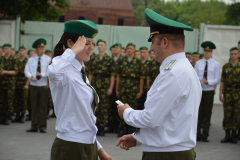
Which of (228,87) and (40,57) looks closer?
(228,87)

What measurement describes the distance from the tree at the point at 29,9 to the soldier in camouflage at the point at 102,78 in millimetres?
7731

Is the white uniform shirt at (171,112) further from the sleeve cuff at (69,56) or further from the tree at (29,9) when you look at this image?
the tree at (29,9)

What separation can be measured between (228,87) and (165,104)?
6.85m

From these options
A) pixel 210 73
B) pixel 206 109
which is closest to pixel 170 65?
pixel 206 109

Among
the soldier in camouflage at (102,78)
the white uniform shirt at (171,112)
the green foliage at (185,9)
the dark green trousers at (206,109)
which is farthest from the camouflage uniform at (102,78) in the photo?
the green foliage at (185,9)

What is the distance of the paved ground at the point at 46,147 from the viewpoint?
23.1 feet

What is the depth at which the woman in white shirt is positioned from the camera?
2992mm

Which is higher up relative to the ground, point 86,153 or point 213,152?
point 86,153

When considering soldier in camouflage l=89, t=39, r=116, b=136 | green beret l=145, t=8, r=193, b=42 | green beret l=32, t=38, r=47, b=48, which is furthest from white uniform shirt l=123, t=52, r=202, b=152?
green beret l=32, t=38, r=47, b=48

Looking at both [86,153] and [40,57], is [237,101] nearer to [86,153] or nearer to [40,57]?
[40,57]

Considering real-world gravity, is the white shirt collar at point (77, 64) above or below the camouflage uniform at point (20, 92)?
above

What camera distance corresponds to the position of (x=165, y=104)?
8.64 feet

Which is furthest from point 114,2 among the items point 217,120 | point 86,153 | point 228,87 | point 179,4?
point 179,4

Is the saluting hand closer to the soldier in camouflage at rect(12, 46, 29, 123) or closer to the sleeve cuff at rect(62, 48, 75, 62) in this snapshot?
the sleeve cuff at rect(62, 48, 75, 62)
